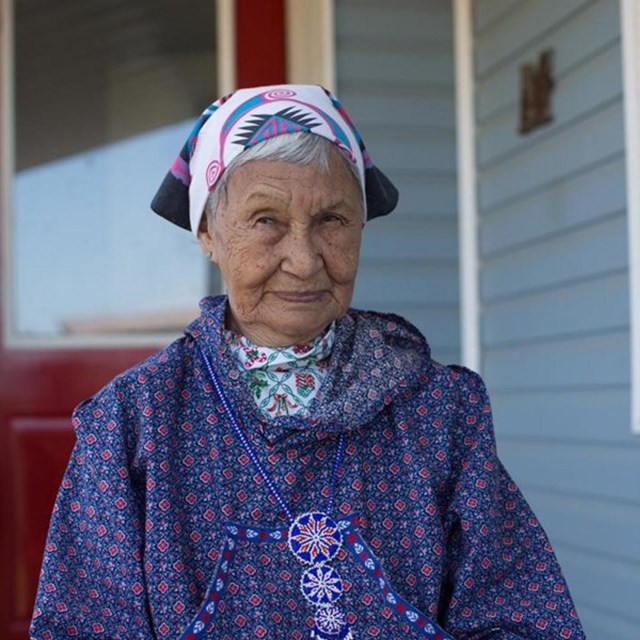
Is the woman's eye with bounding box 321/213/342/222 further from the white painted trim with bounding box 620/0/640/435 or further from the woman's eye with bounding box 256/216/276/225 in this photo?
the white painted trim with bounding box 620/0/640/435

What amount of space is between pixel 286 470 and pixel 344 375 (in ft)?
0.54

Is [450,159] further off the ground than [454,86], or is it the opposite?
[454,86]

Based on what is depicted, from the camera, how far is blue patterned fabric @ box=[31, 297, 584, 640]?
1.54m

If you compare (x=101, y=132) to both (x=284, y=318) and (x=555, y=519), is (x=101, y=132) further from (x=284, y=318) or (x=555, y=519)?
(x=284, y=318)

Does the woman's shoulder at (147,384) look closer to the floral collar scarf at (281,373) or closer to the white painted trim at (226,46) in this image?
the floral collar scarf at (281,373)

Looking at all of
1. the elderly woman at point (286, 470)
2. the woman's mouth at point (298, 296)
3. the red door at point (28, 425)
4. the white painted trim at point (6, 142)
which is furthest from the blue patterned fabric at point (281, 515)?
the white painted trim at point (6, 142)

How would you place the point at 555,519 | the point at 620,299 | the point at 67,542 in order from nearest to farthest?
the point at 67,542
the point at 620,299
the point at 555,519

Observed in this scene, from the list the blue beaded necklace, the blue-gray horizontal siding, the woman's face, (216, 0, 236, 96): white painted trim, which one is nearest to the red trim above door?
(216, 0, 236, 96): white painted trim

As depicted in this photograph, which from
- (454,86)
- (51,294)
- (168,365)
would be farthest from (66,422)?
(168,365)

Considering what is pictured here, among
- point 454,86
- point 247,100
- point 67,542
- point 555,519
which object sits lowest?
point 555,519

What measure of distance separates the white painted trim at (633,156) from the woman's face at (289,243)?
4.83 feet

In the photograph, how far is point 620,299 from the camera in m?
3.06

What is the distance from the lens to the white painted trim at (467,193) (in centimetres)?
395

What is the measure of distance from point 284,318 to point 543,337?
2058 mm
